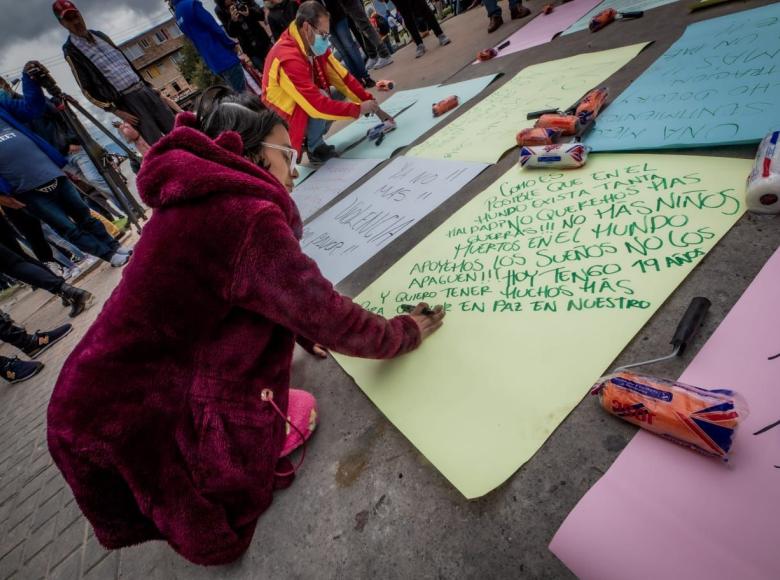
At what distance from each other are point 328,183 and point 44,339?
2.71 meters

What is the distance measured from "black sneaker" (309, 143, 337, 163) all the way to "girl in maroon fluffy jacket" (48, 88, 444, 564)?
2498mm

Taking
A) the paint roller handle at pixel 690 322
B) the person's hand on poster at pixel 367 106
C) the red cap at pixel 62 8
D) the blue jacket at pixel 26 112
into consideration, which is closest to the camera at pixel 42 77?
the blue jacket at pixel 26 112

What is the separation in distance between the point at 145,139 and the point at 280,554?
4.07 meters

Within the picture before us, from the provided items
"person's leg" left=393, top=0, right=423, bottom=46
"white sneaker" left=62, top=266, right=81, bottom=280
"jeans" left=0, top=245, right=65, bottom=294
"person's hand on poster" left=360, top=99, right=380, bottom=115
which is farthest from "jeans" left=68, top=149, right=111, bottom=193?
"person's leg" left=393, top=0, right=423, bottom=46

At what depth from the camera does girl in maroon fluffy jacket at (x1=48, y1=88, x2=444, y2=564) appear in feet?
2.56

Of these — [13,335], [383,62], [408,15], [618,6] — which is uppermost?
[408,15]

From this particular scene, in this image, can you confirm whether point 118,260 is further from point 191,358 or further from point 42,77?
point 191,358

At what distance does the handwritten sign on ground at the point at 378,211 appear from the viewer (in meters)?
1.79

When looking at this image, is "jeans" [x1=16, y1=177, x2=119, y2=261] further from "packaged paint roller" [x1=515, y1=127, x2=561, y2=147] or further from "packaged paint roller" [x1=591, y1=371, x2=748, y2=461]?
"packaged paint roller" [x1=591, y1=371, x2=748, y2=461]

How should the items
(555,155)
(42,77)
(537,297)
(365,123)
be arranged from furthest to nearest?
1. (365,123)
2. (42,77)
3. (555,155)
4. (537,297)

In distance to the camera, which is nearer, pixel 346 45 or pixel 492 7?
pixel 492 7

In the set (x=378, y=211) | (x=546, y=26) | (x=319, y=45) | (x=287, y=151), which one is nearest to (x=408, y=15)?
(x=546, y=26)

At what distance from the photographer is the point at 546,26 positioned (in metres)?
3.40

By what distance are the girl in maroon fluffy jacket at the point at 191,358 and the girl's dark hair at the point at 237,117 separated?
0.22 meters
